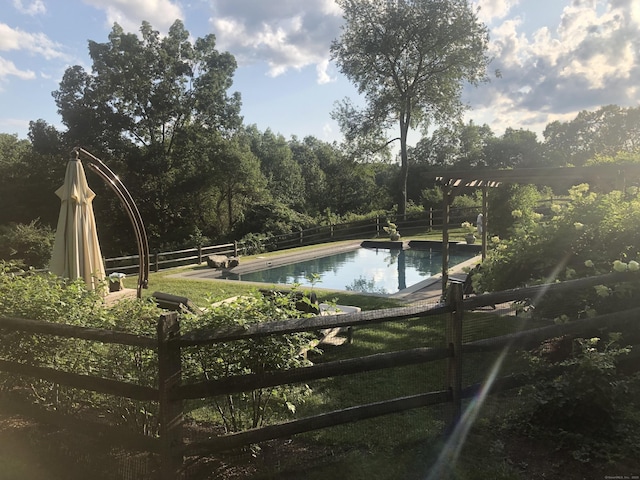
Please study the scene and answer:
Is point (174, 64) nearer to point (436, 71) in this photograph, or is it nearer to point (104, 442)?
point (436, 71)

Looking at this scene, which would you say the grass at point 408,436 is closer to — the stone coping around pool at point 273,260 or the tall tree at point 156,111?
the stone coping around pool at point 273,260

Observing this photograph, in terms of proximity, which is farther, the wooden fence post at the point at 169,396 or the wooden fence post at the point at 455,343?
the wooden fence post at the point at 455,343

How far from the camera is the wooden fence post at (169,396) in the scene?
8.16ft

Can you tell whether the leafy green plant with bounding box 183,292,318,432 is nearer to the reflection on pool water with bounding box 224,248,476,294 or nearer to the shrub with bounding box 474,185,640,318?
the shrub with bounding box 474,185,640,318

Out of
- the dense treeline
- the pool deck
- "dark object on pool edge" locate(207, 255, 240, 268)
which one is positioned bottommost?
the pool deck

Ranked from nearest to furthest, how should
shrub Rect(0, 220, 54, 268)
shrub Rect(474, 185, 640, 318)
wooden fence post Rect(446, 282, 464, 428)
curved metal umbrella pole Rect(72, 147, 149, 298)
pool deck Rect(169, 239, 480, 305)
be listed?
wooden fence post Rect(446, 282, 464, 428)
shrub Rect(474, 185, 640, 318)
curved metal umbrella pole Rect(72, 147, 149, 298)
pool deck Rect(169, 239, 480, 305)
shrub Rect(0, 220, 54, 268)

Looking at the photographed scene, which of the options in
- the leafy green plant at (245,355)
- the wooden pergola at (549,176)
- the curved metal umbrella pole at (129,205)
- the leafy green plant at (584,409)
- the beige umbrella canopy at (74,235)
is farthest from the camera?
the curved metal umbrella pole at (129,205)

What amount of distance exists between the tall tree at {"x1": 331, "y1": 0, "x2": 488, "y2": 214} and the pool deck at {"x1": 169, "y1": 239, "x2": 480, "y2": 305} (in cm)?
943

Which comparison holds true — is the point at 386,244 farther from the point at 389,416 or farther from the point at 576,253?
the point at 389,416

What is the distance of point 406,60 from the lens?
28594mm

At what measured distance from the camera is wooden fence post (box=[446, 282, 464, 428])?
3.26 metres

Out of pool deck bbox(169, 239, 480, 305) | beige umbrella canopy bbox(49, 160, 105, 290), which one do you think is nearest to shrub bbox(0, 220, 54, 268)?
pool deck bbox(169, 239, 480, 305)

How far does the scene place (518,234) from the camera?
559 centimetres

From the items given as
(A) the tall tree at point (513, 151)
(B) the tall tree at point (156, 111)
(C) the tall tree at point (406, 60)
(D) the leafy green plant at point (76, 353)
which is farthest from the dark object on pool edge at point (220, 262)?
(A) the tall tree at point (513, 151)
